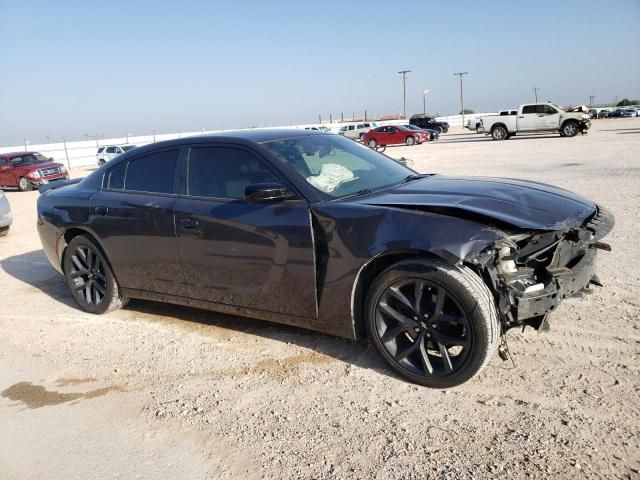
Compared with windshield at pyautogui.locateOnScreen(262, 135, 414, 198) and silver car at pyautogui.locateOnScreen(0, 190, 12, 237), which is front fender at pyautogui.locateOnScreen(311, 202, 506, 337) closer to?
windshield at pyautogui.locateOnScreen(262, 135, 414, 198)

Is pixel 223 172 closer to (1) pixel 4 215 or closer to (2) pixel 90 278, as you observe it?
(2) pixel 90 278

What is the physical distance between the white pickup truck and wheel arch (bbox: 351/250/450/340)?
2856 cm

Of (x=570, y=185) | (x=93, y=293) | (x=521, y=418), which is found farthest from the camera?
(x=570, y=185)

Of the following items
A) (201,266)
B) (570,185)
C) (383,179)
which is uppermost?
(383,179)

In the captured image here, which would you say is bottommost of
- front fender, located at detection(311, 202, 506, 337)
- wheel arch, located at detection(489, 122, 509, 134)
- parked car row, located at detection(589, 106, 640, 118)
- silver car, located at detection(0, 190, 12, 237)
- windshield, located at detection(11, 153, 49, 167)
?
parked car row, located at detection(589, 106, 640, 118)

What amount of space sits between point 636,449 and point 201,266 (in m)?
3.00

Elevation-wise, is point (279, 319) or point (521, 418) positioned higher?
point (279, 319)

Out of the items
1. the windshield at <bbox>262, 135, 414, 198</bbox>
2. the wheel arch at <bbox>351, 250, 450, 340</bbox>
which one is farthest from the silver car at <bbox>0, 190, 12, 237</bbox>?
the wheel arch at <bbox>351, 250, 450, 340</bbox>

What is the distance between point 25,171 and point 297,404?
22.1 m

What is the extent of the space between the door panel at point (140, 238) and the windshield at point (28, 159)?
20.3 m

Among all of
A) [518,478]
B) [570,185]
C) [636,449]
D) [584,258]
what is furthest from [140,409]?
[570,185]

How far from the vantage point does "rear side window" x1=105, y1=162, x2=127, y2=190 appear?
16.1 ft

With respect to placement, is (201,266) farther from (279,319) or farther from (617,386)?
(617,386)

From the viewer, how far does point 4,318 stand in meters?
5.34
